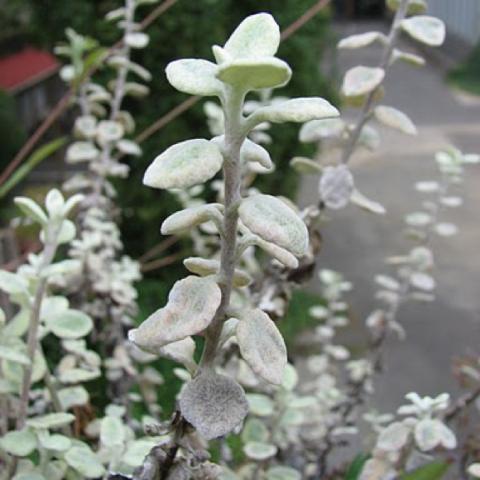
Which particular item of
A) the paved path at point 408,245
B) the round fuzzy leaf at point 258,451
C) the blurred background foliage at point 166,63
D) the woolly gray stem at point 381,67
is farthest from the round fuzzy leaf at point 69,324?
the blurred background foliage at point 166,63

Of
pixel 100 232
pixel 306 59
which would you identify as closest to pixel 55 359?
pixel 100 232

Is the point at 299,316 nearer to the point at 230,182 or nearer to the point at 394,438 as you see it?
the point at 394,438

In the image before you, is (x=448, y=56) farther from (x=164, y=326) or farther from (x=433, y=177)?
(x=164, y=326)

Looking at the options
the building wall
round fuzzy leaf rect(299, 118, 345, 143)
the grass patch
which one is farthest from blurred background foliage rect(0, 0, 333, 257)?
the building wall

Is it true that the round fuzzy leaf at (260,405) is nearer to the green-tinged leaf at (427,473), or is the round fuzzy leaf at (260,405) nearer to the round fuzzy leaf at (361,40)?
the green-tinged leaf at (427,473)

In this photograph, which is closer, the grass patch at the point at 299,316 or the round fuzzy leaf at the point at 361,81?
the round fuzzy leaf at the point at 361,81

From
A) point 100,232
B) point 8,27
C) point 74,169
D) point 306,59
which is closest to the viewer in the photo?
point 100,232
